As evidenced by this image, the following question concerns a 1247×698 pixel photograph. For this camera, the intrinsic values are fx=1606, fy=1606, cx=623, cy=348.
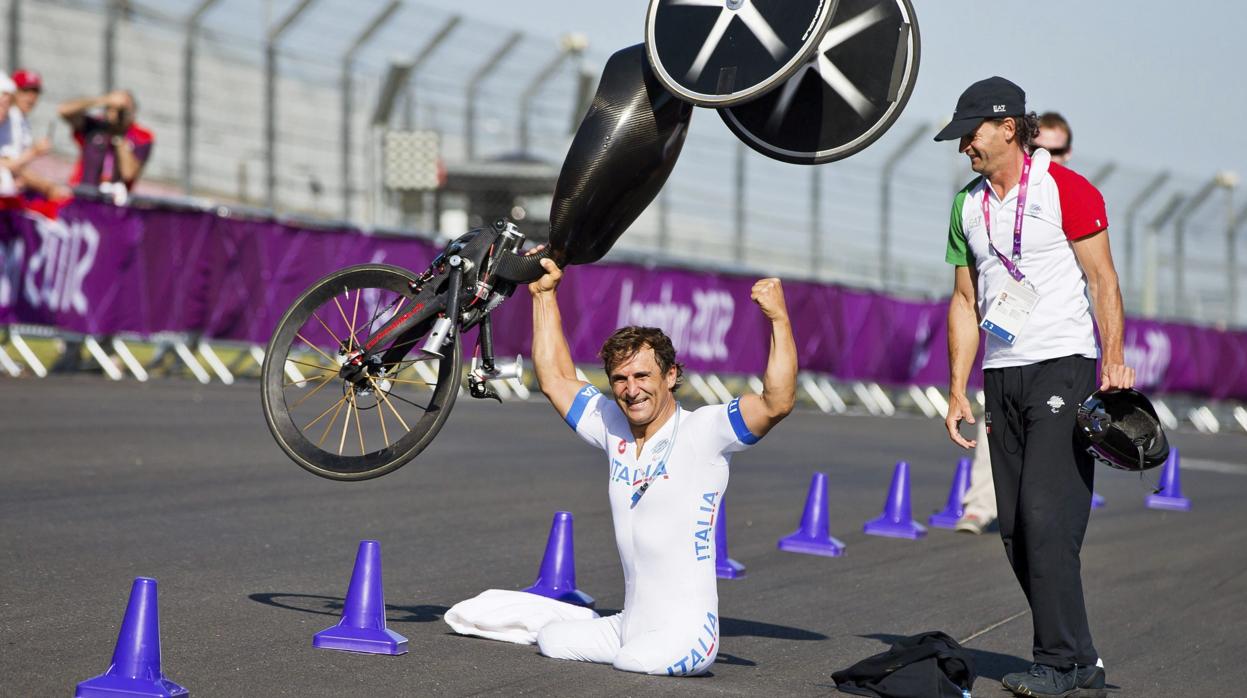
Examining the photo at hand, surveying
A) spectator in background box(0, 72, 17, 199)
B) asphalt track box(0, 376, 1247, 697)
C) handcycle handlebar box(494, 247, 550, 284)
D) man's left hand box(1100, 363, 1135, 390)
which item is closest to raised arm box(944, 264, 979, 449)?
man's left hand box(1100, 363, 1135, 390)

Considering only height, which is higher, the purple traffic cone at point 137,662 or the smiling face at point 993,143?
the smiling face at point 993,143

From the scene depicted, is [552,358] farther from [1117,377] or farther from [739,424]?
[1117,377]

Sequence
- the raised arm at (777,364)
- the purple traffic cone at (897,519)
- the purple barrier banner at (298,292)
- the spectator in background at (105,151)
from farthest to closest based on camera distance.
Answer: the spectator in background at (105,151), the purple barrier banner at (298,292), the purple traffic cone at (897,519), the raised arm at (777,364)

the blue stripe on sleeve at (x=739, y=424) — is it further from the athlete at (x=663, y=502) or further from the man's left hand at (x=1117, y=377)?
the man's left hand at (x=1117, y=377)

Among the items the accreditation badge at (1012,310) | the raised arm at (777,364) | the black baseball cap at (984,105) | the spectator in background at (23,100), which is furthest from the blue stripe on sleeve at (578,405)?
the spectator in background at (23,100)

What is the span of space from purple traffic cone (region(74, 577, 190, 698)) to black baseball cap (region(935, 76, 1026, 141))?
3070mm

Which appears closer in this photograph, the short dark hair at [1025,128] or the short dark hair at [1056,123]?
the short dark hair at [1025,128]

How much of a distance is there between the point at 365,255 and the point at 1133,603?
10.1 meters

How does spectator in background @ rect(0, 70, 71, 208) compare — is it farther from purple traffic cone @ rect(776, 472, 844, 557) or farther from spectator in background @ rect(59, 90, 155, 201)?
purple traffic cone @ rect(776, 472, 844, 557)

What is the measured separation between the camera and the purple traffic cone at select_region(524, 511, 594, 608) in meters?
6.98

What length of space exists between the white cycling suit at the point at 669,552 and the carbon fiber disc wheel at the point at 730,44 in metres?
1.10

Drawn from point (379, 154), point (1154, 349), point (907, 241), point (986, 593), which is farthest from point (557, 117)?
point (986, 593)

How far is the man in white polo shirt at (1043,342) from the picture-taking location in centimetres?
568

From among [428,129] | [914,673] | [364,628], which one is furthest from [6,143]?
[914,673]
